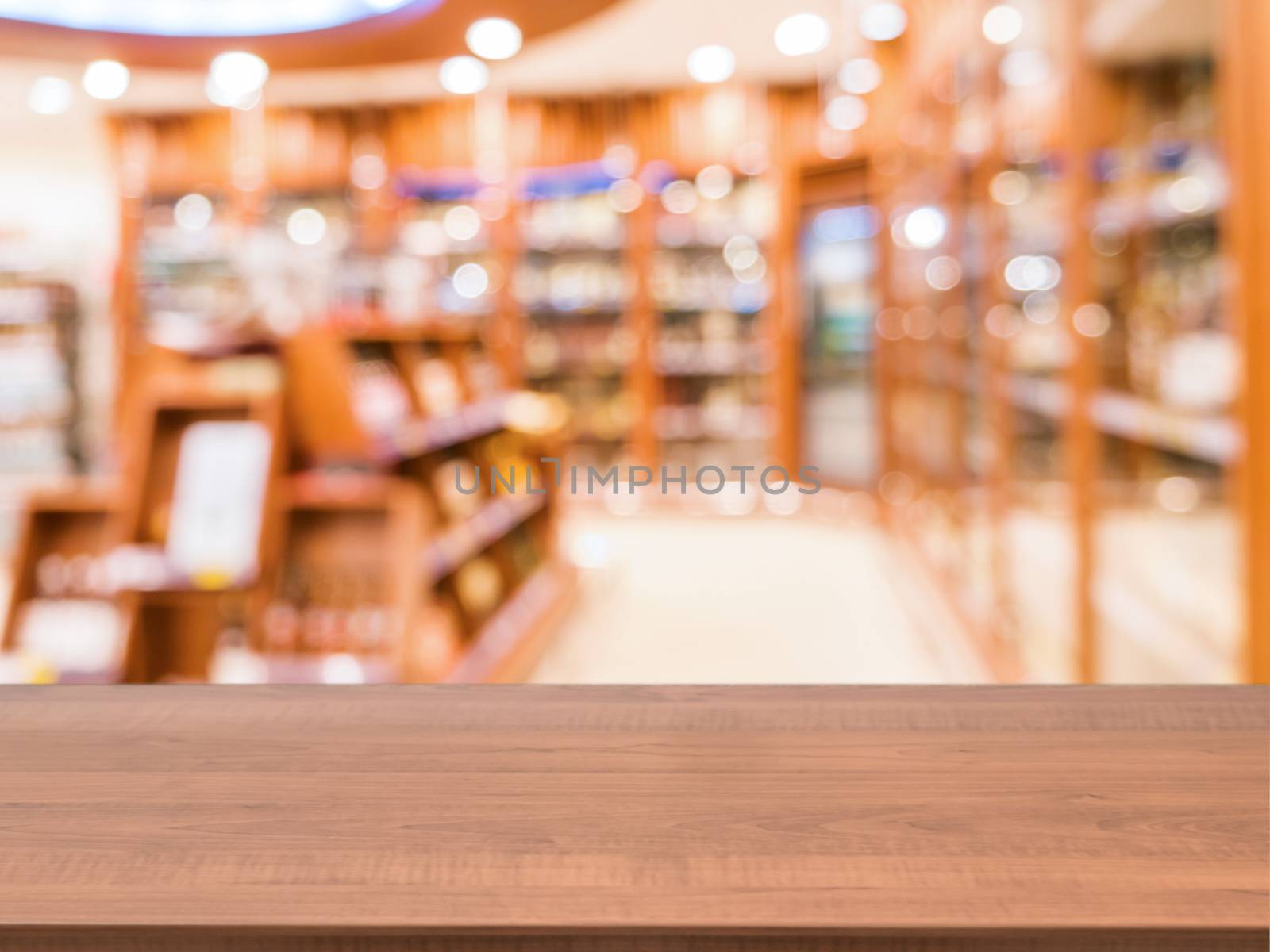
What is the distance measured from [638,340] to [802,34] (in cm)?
247

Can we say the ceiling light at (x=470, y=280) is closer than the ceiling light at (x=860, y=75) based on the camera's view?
No

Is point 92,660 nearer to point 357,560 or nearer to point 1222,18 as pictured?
point 357,560

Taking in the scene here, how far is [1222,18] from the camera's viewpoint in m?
1.94

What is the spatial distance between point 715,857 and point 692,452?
8.05 meters

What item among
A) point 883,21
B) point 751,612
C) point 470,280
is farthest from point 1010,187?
point 470,280

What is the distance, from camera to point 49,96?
8.26 meters

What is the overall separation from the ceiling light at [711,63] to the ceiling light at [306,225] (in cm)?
306

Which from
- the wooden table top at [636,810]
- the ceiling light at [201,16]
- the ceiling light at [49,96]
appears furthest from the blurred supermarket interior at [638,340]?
the wooden table top at [636,810]

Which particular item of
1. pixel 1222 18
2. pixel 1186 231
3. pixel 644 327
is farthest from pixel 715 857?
pixel 644 327

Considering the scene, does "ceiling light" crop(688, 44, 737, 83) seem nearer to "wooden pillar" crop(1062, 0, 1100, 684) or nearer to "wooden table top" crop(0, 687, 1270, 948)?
"wooden pillar" crop(1062, 0, 1100, 684)

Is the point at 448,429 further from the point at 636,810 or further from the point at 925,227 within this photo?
the point at 636,810

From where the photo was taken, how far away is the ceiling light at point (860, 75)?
24.8 feet

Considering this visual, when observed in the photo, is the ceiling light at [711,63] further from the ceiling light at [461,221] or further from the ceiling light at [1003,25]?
the ceiling light at [1003,25]

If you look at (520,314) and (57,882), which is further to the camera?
(520,314)
